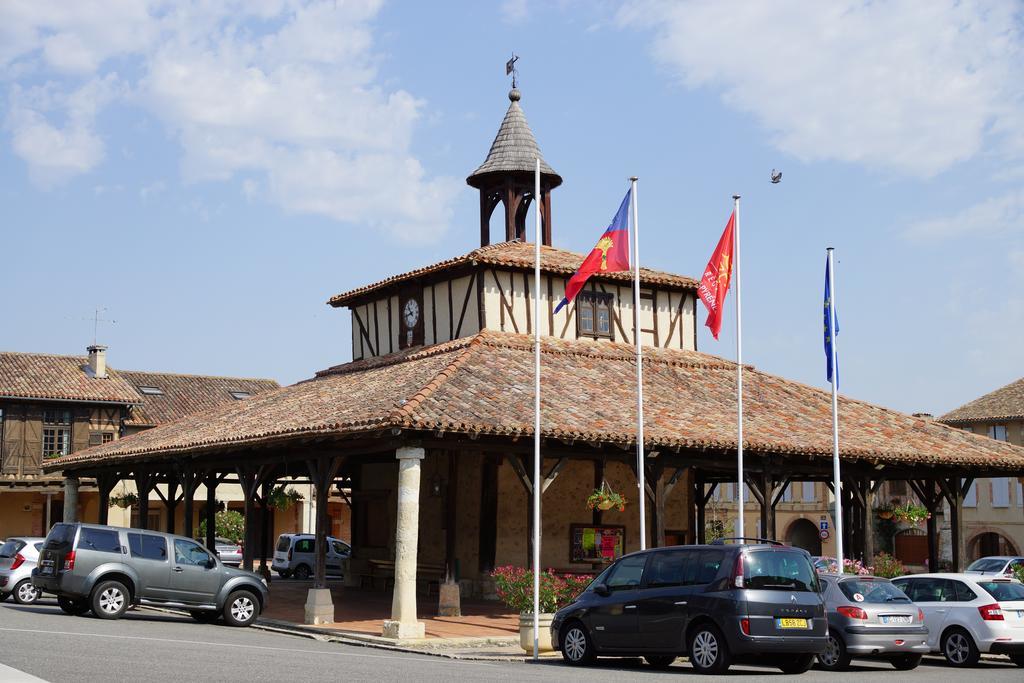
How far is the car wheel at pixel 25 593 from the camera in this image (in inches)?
911

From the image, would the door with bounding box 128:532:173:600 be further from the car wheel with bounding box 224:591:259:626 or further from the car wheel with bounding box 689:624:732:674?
the car wheel with bounding box 689:624:732:674

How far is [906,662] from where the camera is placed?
1664 centimetres

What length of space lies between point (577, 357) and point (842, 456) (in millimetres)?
6413

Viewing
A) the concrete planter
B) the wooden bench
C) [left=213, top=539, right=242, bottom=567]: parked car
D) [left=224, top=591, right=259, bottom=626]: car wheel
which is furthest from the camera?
Result: [left=213, top=539, right=242, bottom=567]: parked car

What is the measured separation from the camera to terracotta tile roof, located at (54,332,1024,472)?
21.3 m

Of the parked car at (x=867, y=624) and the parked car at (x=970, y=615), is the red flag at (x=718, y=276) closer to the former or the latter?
the parked car at (x=970, y=615)

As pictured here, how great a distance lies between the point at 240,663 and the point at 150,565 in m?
7.06

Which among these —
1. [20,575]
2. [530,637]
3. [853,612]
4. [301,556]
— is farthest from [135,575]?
[301,556]

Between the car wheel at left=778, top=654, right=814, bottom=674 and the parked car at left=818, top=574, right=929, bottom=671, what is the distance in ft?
2.81

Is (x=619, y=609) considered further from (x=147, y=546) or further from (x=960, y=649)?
(x=147, y=546)

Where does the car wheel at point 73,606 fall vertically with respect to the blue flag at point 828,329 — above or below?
below

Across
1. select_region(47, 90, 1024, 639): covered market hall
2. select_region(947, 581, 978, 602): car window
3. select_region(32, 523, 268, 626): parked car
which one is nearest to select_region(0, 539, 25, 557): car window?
select_region(47, 90, 1024, 639): covered market hall

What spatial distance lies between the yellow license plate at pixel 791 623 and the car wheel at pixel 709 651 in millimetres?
695

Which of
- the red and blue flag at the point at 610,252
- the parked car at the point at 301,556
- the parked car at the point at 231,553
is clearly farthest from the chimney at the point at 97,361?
the red and blue flag at the point at 610,252
